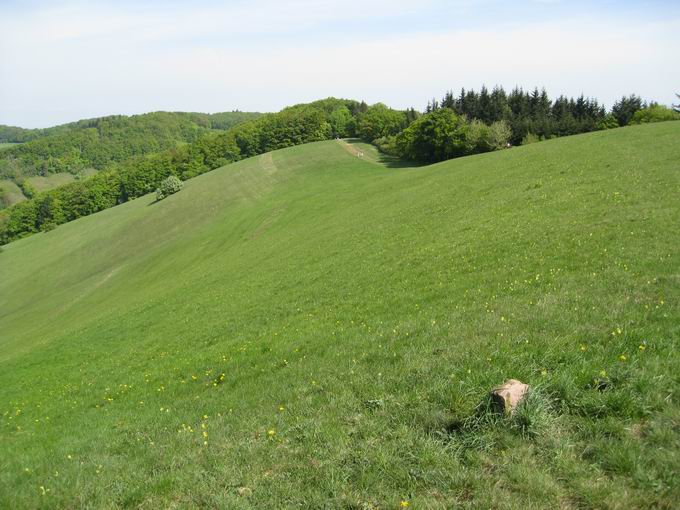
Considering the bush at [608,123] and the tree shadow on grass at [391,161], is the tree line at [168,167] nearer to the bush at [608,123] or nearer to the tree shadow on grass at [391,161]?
the tree shadow on grass at [391,161]

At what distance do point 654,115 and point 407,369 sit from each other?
78.6 metres

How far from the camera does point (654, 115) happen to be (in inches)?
2660

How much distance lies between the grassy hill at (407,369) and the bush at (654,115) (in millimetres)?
40916

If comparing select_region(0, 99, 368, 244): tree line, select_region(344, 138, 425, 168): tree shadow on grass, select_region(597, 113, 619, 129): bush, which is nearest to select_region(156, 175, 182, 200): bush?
select_region(0, 99, 368, 244): tree line

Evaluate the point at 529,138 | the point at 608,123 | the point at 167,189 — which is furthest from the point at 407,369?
the point at 167,189

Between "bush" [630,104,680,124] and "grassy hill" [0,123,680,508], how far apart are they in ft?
134

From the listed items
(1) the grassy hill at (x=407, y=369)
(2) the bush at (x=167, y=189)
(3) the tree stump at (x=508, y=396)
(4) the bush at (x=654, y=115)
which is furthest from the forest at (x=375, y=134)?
(3) the tree stump at (x=508, y=396)

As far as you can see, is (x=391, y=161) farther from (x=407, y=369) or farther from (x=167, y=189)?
(x=407, y=369)

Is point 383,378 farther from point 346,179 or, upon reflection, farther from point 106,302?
point 346,179

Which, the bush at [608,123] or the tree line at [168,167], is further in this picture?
the tree line at [168,167]

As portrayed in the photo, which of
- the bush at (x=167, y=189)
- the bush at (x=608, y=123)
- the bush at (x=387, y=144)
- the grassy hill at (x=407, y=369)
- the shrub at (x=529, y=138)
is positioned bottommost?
the grassy hill at (x=407, y=369)

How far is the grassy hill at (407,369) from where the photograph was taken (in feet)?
20.8

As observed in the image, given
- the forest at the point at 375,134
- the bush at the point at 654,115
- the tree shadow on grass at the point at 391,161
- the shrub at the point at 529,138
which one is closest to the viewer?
the bush at the point at 654,115

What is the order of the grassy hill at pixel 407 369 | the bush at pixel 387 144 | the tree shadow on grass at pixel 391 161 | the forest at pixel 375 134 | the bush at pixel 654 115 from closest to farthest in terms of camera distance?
the grassy hill at pixel 407 369 < the bush at pixel 654 115 < the forest at pixel 375 134 < the tree shadow on grass at pixel 391 161 < the bush at pixel 387 144
